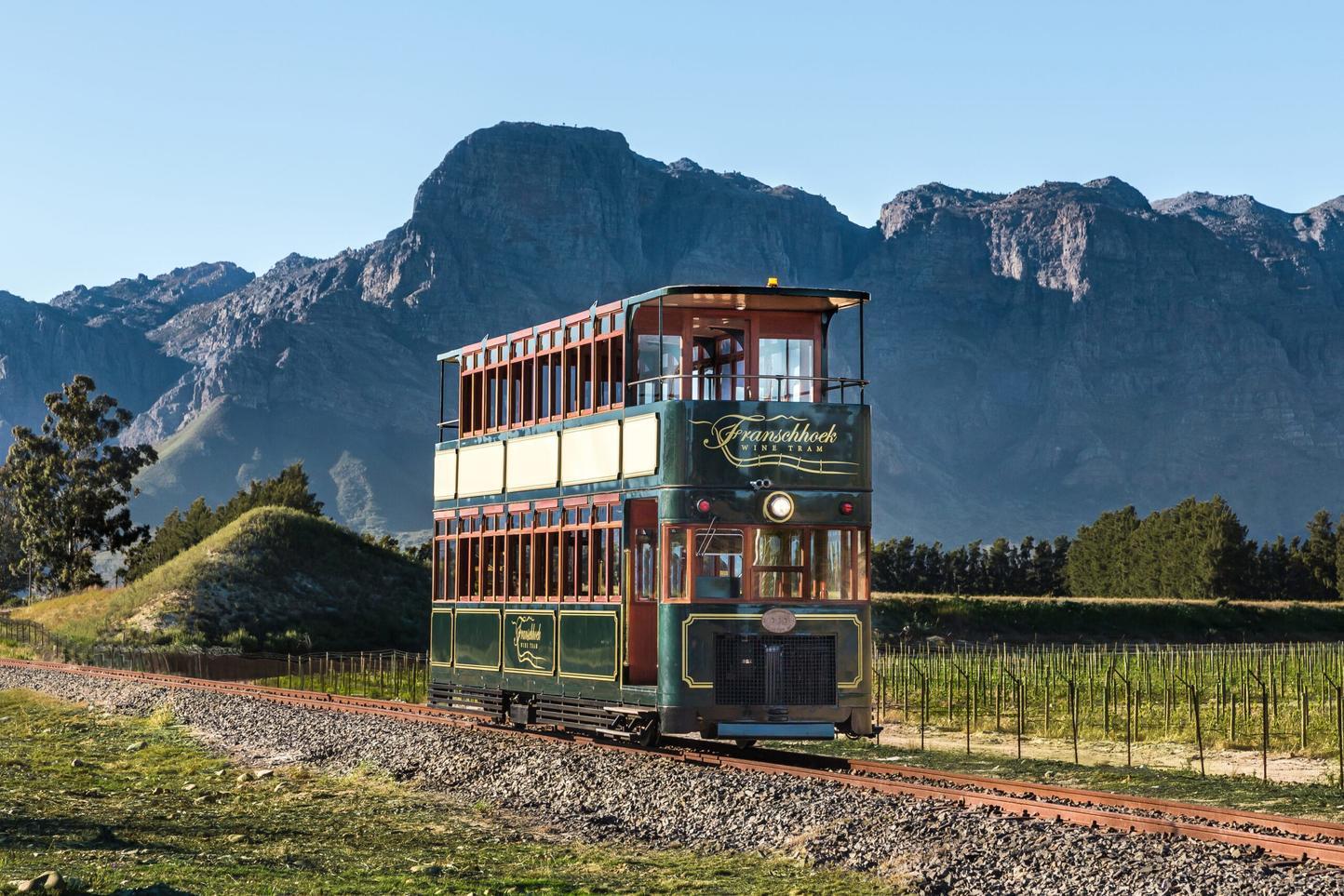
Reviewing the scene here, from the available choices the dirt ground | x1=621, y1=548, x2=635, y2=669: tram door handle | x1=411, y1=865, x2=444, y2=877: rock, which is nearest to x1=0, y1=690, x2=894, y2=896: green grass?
x1=411, y1=865, x2=444, y2=877: rock

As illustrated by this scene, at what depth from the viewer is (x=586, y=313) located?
2631 centimetres

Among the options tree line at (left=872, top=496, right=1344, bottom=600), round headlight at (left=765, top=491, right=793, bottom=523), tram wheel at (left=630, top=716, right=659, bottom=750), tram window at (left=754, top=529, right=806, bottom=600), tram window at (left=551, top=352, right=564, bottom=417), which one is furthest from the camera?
tree line at (left=872, top=496, right=1344, bottom=600)

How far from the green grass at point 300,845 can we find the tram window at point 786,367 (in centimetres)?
Answer: 712

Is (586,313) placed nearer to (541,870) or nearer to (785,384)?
(785,384)

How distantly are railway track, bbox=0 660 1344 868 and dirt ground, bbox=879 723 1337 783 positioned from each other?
5357 millimetres

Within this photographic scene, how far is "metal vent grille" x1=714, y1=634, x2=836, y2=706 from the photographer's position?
894 inches

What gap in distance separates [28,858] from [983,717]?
27731 mm

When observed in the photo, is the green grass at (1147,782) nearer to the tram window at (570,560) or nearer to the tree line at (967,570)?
the tram window at (570,560)

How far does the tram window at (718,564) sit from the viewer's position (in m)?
22.8

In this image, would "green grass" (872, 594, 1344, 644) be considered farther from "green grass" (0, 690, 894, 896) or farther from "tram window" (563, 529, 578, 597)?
"green grass" (0, 690, 894, 896)

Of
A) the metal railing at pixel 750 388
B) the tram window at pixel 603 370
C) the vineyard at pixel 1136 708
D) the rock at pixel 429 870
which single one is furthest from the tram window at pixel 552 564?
the rock at pixel 429 870

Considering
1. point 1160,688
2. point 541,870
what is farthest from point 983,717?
point 541,870

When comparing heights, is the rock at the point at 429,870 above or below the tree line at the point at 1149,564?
below

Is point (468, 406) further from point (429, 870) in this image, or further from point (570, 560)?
point (429, 870)
